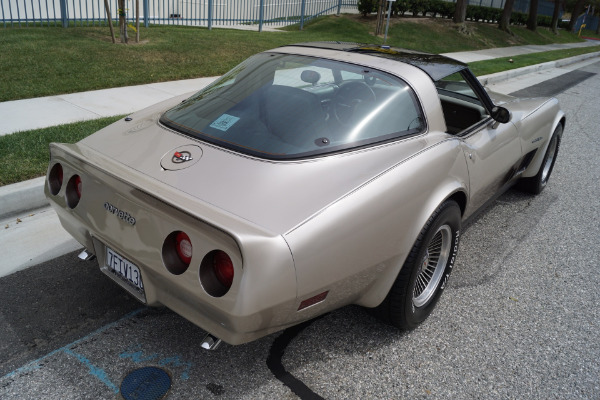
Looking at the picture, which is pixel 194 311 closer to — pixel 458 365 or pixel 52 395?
pixel 52 395

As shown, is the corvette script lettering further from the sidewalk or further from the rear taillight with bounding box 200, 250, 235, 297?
the sidewalk

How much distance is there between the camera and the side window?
3.88 meters

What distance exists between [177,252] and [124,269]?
0.40 metres

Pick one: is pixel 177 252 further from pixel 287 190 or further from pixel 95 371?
pixel 95 371

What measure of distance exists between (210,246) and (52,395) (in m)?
1.04

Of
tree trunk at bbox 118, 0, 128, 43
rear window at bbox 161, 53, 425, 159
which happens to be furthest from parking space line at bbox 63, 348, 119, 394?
tree trunk at bbox 118, 0, 128, 43

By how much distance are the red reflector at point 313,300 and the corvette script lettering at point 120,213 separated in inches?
32.9

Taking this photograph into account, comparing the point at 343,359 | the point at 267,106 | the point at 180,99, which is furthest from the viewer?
the point at 180,99

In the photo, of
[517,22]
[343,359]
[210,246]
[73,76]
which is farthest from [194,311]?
[517,22]

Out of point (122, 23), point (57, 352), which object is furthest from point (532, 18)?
point (57, 352)

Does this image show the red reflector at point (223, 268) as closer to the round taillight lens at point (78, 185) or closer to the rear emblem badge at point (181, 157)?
the rear emblem badge at point (181, 157)

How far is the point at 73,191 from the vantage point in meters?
2.73

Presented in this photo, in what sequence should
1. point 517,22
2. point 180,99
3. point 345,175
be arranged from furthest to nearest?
point 517,22, point 180,99, point 345,175

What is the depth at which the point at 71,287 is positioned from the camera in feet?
10.4
